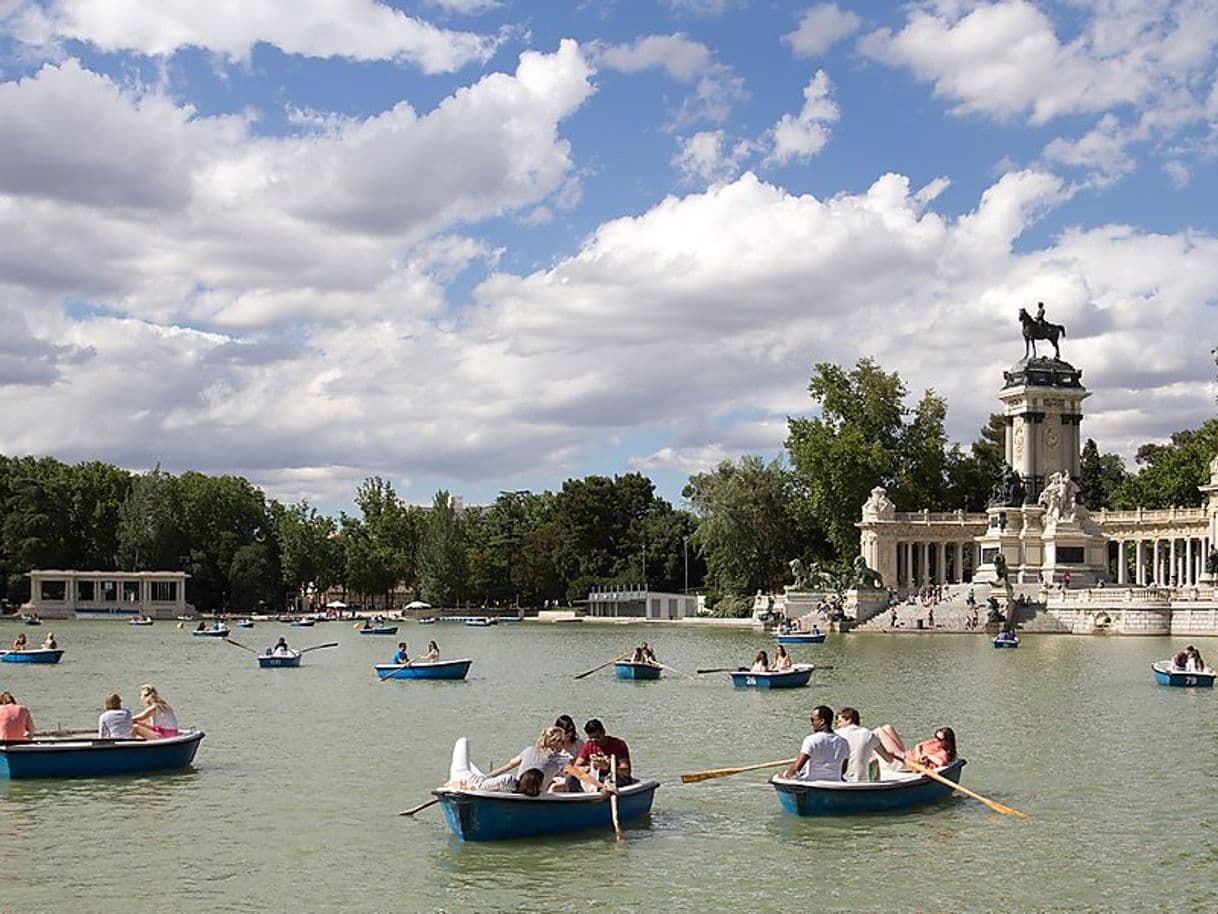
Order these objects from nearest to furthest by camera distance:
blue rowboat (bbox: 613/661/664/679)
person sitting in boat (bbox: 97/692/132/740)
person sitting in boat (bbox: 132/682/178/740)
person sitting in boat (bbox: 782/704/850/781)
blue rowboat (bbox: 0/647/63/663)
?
person sitting in boat (bbox: 782/704/850/781) → person sitting in boat (bbox: 97/692/132/740) → person sitting in boat (bbox: 132/682/178/740) → blue rowboat (bbox: 613/661/664/679) → blue rowboat (bbox: 0/647/63/663)

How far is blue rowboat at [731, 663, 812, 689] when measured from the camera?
135 feet

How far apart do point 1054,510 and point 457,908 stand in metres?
70.6

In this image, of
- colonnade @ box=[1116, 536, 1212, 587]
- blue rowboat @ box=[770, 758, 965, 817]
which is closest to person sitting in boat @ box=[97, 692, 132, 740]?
blue rowboat @ box=[770, 758, 965, 817]

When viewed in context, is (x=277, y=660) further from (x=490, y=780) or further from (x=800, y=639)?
(x=490, y=780)

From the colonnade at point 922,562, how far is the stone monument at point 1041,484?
408 cm

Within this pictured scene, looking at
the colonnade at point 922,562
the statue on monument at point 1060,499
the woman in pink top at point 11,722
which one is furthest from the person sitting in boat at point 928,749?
the colonnade at point 922,562

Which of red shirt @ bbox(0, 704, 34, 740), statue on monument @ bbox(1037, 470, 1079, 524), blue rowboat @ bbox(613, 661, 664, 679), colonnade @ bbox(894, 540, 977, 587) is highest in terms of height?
statue on monument @ bbox(1037, 470, 1079, 524)

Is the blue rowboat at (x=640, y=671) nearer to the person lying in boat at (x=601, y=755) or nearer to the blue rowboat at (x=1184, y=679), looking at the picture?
the blue rowboat at (x=1184, y=679)

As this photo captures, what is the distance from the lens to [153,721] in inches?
951

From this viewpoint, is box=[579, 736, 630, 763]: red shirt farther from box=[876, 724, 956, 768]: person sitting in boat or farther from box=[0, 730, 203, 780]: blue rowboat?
box=[0, 730, 203, 780]: blue rowboat

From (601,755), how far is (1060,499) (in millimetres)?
67223

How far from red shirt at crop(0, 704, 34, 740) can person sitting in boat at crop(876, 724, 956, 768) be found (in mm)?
11932

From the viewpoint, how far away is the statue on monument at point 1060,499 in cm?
8244

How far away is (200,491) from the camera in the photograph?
125812mm
